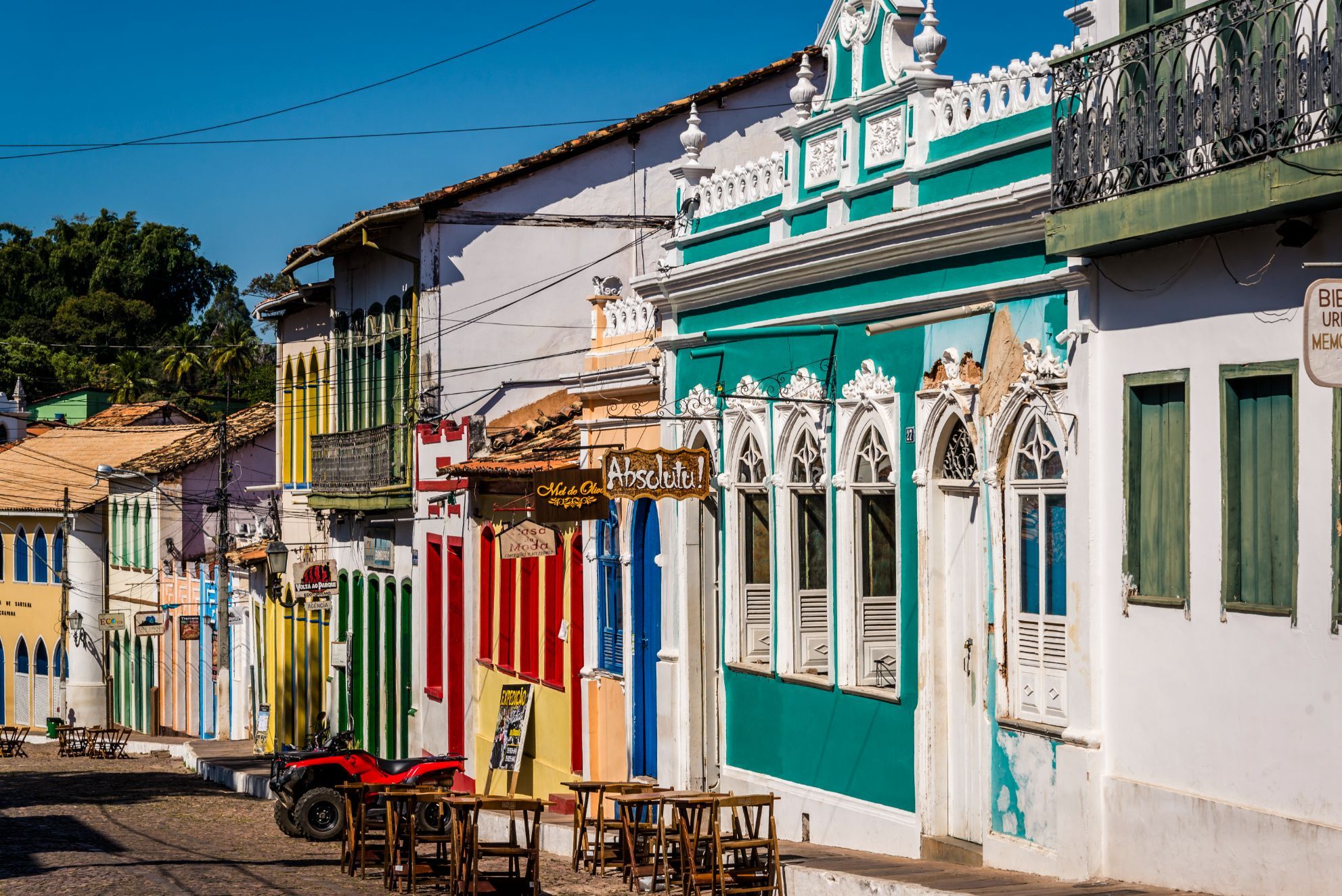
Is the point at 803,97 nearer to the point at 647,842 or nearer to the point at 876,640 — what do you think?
the point at 876,640

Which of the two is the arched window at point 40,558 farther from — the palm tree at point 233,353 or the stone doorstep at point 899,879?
the stone doorstep at point 899,879

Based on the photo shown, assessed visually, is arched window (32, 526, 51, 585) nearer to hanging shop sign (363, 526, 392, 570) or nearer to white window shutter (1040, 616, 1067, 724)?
hanging shop sign (363, 526, 392, 570)

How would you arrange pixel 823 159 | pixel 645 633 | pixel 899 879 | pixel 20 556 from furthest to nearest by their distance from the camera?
pixel 20 556, pixel 645 633, pixel 823 159, pixel 899 879

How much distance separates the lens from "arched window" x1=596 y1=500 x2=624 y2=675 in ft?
64.6

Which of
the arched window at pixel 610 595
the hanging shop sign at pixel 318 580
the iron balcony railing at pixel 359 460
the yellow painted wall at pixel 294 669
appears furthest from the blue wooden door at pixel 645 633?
the yellow painted wall at pixel 294 669

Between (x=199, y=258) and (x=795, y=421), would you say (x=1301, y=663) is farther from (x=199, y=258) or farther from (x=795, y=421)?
(x=199, y=258)

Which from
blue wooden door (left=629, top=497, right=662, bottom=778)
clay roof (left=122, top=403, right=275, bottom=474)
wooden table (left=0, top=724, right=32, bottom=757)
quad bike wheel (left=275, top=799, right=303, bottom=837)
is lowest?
wooden table (left=0, top=724, right=32, bottom=757)

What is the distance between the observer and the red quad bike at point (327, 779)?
65.4 ft

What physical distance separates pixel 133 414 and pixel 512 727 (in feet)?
114

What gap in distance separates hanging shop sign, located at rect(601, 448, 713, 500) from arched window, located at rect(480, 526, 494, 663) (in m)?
7.97

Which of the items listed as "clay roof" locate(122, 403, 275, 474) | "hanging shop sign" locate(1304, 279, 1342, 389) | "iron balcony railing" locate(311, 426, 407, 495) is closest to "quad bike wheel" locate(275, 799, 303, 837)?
"iron balcony railing" locate(311, 426, 407, 495)

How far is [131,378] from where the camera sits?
69812mm

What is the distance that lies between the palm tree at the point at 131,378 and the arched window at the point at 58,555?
16850 millimetres

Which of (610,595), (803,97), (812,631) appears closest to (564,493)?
(610,595)
